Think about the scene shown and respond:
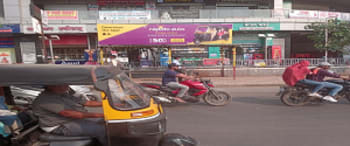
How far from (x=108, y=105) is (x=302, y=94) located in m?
5.42

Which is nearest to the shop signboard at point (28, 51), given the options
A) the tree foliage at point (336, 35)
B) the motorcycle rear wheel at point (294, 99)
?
the motorcycle rear wheel at point (294, 99)

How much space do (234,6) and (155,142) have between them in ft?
61.4

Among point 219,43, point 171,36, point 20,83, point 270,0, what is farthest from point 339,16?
point 20,83

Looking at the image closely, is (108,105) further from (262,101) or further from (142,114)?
(262,101)

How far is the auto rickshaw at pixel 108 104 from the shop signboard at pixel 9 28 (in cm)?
1709

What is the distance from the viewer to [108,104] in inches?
77.5

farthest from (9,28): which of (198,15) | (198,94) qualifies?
(198,94)

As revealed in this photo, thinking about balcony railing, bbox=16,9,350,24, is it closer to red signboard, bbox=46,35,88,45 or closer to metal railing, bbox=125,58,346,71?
red signboard, bbox=46,35,88,45

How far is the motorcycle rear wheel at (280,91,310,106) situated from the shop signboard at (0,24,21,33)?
18835 mm

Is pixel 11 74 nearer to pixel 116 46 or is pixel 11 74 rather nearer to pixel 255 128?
pixel 255 128

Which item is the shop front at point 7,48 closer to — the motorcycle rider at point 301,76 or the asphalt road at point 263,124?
the asphalt road at point 263,124

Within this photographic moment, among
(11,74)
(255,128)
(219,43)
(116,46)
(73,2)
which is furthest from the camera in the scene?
(73,2)

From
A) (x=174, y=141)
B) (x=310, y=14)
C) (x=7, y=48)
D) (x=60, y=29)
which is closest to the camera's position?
(x=174, y=141)

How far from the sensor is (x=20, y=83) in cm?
196
